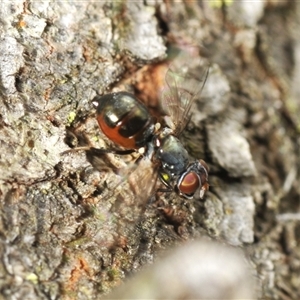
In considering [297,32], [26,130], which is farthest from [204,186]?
[297,32]

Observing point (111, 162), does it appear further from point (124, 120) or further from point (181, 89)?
point (181, 89)

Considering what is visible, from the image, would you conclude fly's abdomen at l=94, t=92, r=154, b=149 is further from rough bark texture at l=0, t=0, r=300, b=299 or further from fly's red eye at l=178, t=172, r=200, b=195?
fly's red eye at l=178, t=172, r=200, b=195

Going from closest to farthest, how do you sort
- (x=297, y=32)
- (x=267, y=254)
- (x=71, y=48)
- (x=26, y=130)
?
(x=26, y=130), (x=71, y=48), (x=267, y=254), (x=297, y=32)

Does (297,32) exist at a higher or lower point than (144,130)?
lower

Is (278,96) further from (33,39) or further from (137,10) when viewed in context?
(33,39)

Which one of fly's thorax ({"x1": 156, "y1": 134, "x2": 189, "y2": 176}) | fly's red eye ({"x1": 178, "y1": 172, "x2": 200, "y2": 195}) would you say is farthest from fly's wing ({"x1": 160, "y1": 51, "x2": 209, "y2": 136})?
fly's red eye ({"x1": 178, "y1": 172, "x2": 200, "y2": 195})

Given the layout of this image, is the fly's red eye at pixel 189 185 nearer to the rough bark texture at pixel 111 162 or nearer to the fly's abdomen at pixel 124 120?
the rough bark texture at pixel 111 162

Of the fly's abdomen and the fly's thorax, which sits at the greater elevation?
the fly's abdomen
